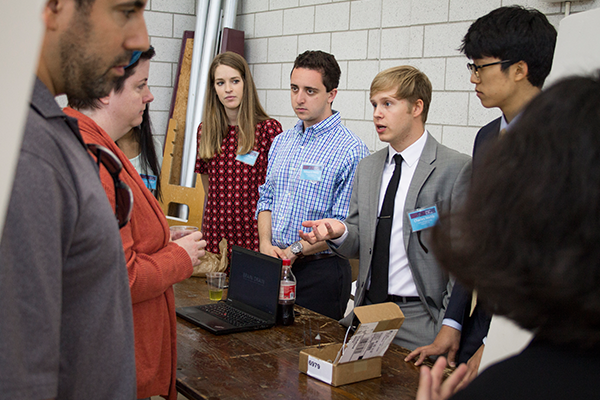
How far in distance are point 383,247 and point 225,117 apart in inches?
59.4

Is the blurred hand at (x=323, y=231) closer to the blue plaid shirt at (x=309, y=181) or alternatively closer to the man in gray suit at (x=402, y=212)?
the man in gray suit at (x=402, y=212)

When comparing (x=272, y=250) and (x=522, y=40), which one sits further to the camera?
(x=272, y=250)

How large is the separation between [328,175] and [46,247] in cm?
196

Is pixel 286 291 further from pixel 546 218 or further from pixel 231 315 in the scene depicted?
pixel 546 218

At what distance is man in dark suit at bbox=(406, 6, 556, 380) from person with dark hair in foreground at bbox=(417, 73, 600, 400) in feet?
3.99

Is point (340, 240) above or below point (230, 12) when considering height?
below

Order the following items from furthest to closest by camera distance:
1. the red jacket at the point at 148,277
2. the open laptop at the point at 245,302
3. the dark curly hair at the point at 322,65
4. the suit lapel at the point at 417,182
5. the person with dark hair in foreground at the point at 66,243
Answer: the dark curly hair at the point at 322,65 → the suit lapel at the point at 417,182 → the open laptop at the point at 245,302 → the red jacket at the point at 148,277 → the person with dark hair in foreground at the point at 66,243

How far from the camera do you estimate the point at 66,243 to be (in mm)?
759

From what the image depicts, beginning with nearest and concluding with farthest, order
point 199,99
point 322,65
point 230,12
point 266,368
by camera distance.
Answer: point 266,368
point 322,65
point 199,99
point 230,12

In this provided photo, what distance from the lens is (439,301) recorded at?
1957 mm

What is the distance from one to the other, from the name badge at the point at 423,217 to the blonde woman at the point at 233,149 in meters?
1.26

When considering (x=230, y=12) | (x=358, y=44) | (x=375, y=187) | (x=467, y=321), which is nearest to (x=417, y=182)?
(x=375, y=187)

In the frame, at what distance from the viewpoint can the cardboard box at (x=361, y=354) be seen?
1403 millimetres

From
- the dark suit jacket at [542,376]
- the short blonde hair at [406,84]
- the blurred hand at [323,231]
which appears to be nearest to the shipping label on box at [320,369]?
the blurred hand at [323,231]
